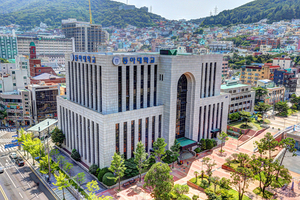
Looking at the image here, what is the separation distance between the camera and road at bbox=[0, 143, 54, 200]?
47719mm

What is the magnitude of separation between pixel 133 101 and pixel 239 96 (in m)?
58.8

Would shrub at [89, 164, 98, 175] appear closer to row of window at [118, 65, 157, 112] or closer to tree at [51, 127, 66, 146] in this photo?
row of window at [118, 65, 157, 112]

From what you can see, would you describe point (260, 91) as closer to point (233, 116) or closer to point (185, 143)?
point (233, 116)

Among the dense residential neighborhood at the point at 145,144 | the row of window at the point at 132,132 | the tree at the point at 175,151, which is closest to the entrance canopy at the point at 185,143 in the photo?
the dense residential neighborhood at the point at 145,144

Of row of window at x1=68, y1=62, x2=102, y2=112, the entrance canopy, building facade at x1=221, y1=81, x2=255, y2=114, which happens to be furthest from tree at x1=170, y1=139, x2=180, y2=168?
building facade at x1=221, y1=81, x2=255, y2=114

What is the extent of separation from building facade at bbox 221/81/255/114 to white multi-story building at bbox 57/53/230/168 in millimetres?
24187

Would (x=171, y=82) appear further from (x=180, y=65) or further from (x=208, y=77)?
(x=208, y=77)

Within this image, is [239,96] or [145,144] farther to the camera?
Answer: [239,96]

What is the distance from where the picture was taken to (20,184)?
52.2m

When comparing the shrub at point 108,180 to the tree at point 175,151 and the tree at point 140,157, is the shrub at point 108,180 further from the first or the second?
the tree at point 175,151

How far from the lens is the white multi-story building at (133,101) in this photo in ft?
171

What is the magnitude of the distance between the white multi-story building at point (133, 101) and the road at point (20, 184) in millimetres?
12308

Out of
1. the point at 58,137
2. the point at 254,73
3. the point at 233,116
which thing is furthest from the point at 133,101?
the point at 254,73

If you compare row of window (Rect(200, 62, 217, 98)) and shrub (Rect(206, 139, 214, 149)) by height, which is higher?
row of window (Rect(200, 62, 217, 98))
